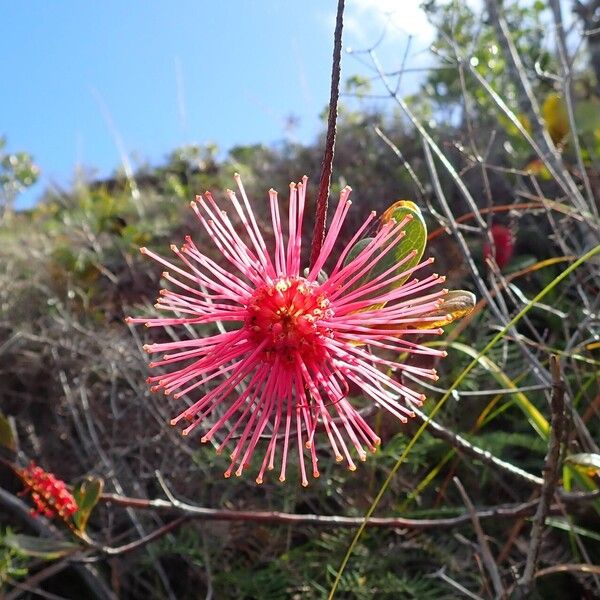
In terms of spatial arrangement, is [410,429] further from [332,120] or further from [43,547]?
[332,120]

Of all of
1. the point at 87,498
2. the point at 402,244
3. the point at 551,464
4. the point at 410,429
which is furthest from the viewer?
the point at 410,429

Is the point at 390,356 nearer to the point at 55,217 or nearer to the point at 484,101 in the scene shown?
the point at 484,101

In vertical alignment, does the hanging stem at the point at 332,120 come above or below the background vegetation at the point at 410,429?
above

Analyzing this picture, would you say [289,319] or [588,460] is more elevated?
[289,319]

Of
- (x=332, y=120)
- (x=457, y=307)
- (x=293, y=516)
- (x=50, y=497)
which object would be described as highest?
(x=332, y=120)

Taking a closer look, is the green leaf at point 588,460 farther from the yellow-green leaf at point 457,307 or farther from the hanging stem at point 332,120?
the hanging stem at point 332,120

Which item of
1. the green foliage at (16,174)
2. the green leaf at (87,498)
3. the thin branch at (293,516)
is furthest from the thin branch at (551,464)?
the green foliage at (16,174)

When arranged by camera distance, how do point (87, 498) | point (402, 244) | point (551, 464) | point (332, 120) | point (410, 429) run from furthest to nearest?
point (410, 429)
point (87, 498)
point (551, 464)
point (402, 244)
point (332, 120)

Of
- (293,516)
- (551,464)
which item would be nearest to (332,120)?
(551,464)

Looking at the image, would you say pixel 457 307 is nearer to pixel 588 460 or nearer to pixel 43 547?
pixel 588 460

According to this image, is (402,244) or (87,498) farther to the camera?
(87,498)
